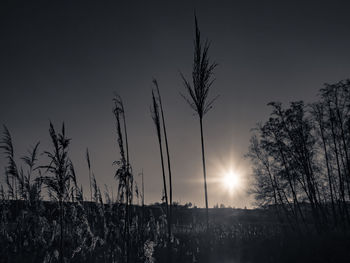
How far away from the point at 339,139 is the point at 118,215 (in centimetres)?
1380

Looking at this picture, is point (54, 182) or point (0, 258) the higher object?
point (54, 182)

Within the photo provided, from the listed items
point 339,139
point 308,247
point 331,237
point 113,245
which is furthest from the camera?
point 339,139

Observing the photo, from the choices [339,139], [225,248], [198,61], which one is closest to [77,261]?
[198,61]

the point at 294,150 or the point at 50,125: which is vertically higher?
the point at 294,150

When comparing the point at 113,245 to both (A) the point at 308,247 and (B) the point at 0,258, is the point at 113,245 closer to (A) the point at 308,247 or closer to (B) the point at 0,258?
(B) the point at 0,258

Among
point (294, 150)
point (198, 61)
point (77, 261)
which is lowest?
point (77, 261)

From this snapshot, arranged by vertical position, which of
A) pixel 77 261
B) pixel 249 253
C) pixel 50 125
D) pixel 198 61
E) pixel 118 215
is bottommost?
pixel 249 253

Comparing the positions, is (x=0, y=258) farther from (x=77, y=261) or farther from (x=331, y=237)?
(x=331, y=237)

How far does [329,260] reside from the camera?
35.6 ft

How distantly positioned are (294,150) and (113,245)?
12.8 meters

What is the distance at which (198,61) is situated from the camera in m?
3.03

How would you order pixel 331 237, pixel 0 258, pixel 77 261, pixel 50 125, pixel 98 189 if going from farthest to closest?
pixel 331 237, pixel 98 189, pixel 77 261, pixel 0 258, pixel 50 125

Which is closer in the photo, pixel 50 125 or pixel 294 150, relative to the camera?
pixel 50 125

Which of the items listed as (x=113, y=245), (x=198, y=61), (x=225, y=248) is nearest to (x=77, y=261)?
(x=113, y=245)
